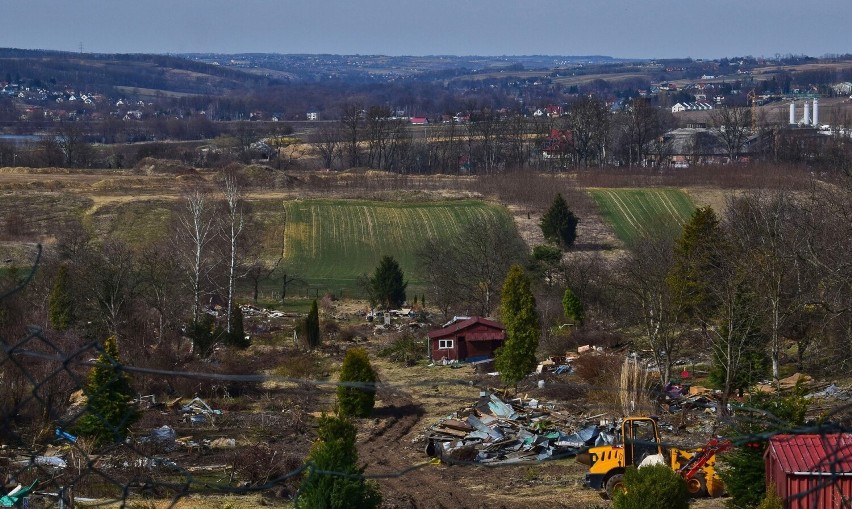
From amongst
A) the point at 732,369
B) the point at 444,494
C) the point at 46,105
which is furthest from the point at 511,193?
the point at 46,105

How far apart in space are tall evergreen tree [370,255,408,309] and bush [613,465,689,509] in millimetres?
21192

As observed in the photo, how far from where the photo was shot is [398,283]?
31.2 m

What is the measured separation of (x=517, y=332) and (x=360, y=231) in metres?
25.8

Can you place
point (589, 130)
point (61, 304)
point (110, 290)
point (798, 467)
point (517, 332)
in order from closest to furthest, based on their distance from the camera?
point (798, 467) < point (517, 332) < point (110, 290) < point (61, 304) < point (589, 130)

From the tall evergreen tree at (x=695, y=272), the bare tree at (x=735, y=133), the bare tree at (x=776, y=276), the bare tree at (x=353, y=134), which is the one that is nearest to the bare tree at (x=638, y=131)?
the bare tree at (x=735, y=133)

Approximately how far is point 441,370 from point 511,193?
28405mm

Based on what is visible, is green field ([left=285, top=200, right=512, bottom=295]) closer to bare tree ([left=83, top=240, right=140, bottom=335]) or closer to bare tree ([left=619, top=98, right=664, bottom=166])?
bare tree ([left=83, top=240, right=140, bottom=335])

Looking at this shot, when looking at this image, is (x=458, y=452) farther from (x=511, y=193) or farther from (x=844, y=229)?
(x=511, y=193)

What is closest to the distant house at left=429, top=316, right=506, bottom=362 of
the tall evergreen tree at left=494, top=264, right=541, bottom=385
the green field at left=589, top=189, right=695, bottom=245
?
the tall evergreen tree at left=494, top=264, right=541, bottom=385

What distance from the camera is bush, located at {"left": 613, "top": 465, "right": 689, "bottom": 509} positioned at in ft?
32.0

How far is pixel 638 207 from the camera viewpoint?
48.5 m

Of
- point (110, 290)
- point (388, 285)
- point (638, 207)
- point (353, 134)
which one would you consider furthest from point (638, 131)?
point (110, 290)

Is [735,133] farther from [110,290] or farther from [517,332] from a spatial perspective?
[110,290]

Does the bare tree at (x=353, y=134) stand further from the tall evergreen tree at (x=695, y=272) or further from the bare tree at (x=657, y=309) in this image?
the bare tree at (x=657, y=309)
